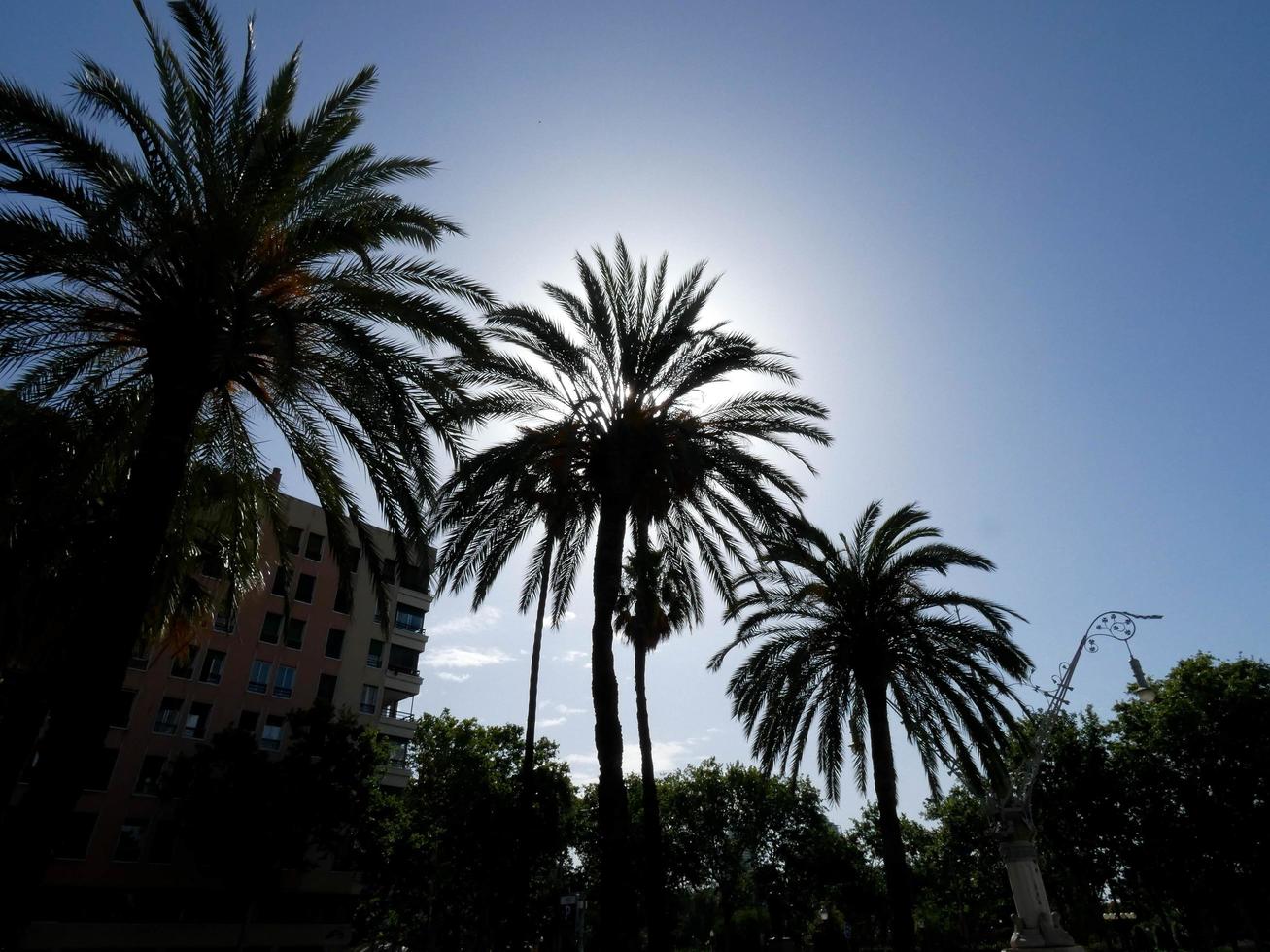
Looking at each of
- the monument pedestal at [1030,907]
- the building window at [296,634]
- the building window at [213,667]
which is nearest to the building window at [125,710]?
the building window at [213,667]

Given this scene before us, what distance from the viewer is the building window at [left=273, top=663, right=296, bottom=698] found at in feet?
128

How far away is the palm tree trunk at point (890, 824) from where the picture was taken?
1734 centimetres

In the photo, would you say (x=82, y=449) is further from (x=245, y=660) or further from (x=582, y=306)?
(x=245, y=660)

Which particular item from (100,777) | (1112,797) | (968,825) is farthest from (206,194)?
(968,825)

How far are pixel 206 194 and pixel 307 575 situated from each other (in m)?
36.4

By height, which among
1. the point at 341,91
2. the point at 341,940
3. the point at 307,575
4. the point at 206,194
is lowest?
the point at 341,940

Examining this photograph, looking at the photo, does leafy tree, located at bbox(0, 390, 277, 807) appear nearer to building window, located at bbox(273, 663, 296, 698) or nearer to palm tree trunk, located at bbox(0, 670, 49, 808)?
palm tree trunk, located at bbox(0, 670, 49, 808)

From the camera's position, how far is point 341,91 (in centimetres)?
1106

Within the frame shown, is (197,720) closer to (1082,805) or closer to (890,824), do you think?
(890,824)

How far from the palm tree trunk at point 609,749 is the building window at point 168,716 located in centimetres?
3106

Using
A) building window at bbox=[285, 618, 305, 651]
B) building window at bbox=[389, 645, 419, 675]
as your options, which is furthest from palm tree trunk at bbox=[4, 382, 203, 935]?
building window at bbox=[389, 645, 419, 675]

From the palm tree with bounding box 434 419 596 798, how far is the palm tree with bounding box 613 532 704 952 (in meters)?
1.93

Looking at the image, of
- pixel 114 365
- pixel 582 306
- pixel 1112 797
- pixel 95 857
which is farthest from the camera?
pixel 1112 797

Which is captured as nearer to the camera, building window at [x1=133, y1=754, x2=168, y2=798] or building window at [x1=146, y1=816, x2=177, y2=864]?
building window at [x1=146, y1=816, x2=177, y2=864]
